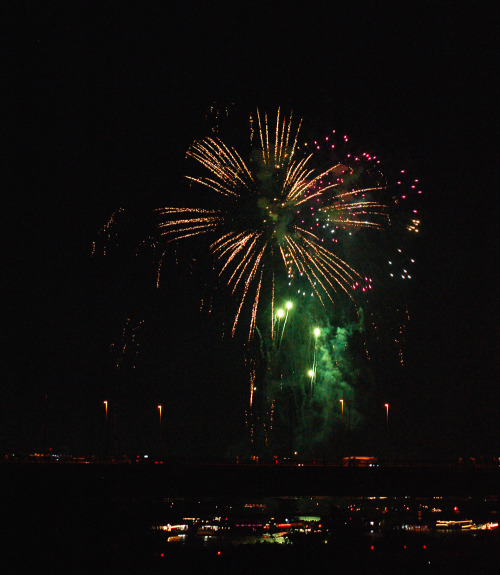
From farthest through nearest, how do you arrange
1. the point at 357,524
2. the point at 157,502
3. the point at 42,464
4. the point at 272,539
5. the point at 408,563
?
1. the point at 157,502
2. the point at 357,524
3. the point at 272,539
4. the point at 42,464
5. the point at 408,563

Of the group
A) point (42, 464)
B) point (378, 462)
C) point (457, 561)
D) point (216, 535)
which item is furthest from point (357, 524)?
point (42, 464)

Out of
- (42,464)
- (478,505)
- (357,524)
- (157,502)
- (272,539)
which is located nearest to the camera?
(42,464)

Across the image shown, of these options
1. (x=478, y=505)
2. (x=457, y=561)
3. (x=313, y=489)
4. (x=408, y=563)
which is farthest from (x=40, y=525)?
(x=478, y=505)

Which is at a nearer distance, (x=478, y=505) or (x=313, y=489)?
(x=313, y=489)

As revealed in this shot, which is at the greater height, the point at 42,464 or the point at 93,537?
the point at 42,464

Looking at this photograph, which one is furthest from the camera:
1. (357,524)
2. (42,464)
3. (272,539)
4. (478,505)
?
(478,505)

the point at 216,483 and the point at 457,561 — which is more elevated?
the point at 216,483

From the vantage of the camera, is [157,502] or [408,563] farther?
[157,502]

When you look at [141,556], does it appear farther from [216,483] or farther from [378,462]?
[378,462]

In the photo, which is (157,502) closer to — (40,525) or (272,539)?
(272,539)
